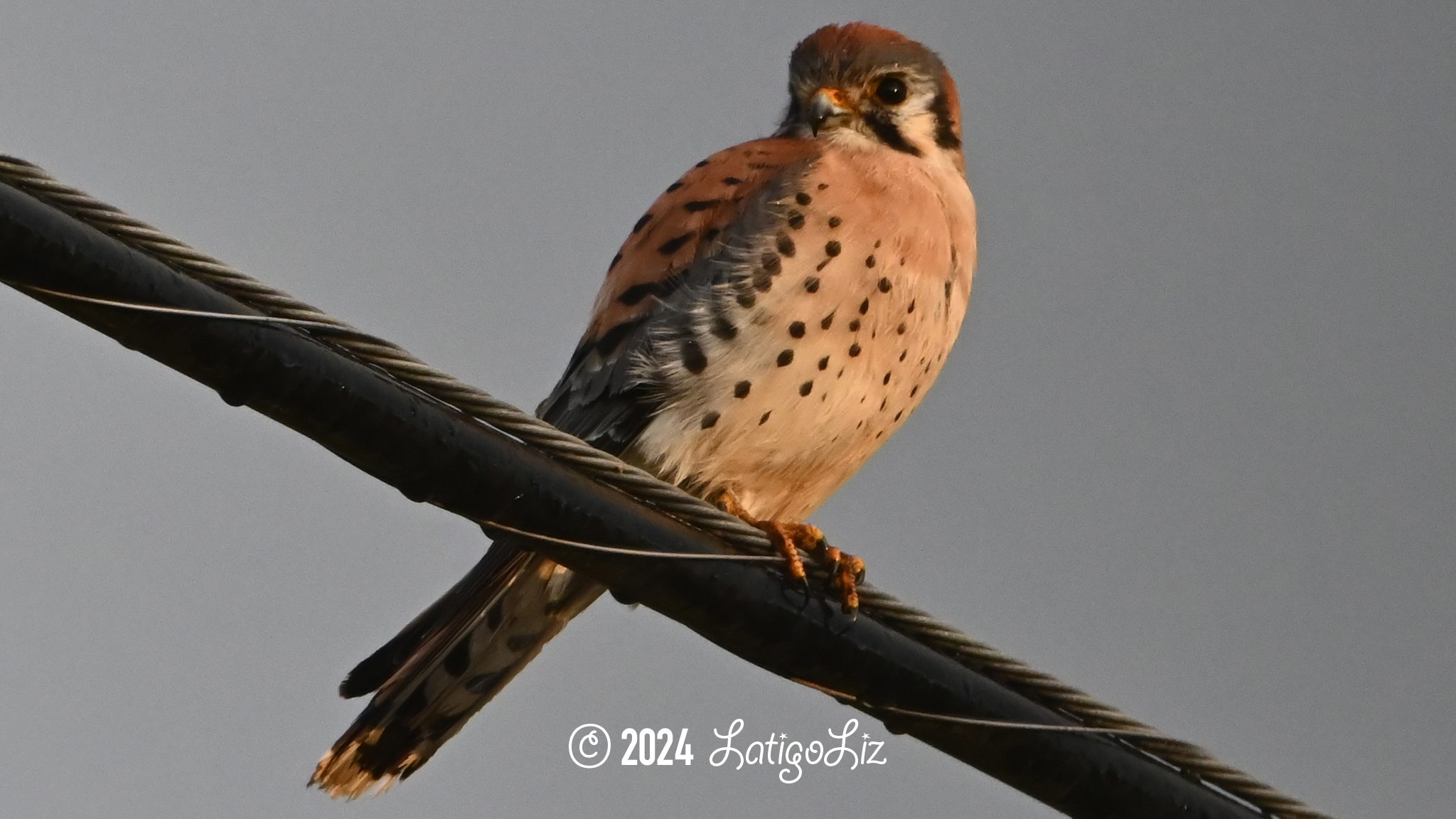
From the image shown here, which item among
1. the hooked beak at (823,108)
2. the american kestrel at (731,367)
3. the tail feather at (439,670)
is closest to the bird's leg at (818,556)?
the american kestrel at (731,367)

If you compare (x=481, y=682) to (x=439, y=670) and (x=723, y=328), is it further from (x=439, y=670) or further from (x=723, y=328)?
(x=723, y=328)

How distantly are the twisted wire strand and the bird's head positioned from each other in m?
1.88

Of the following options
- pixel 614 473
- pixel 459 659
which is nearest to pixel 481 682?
pixel 459 659

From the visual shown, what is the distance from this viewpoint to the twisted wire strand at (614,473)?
7.35ft

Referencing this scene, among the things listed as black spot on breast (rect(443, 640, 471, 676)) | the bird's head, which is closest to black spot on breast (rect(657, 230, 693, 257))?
the bird's head

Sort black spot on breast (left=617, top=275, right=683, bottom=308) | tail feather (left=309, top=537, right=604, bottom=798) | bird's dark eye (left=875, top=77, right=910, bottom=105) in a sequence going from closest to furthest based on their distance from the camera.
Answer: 1. tail feather (left=309, top=537, right=604, bottom=798)
2. black spot on breast (left=617, top=275, right=683, bottom=308)
3. bird's dark eye (left=875, top=77, right=910, bottom=105)

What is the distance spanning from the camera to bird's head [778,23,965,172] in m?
4.44

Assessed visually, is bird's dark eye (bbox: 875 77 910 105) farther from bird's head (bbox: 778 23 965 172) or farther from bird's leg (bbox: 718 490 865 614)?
bird's leg (bbox: 718 490 865 614)

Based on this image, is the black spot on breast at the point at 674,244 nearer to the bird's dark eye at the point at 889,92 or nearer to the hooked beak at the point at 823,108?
the hooked beak at the point at 823,108

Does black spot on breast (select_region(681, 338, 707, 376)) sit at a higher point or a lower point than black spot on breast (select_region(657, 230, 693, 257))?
lower

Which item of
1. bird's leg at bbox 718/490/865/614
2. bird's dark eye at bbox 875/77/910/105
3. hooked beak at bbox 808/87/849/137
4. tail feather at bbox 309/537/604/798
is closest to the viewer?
bird's leg at bbox 718/490/865/614

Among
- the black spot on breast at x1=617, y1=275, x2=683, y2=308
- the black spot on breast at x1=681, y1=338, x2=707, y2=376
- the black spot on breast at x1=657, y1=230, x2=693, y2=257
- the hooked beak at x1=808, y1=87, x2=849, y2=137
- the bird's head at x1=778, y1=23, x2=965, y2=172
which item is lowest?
the black spot on breast at x1=681, y1=338, x2=707, y2=376

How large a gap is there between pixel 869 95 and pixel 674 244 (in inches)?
32.1

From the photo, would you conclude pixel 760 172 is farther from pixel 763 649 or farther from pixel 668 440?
pixel 763 649
